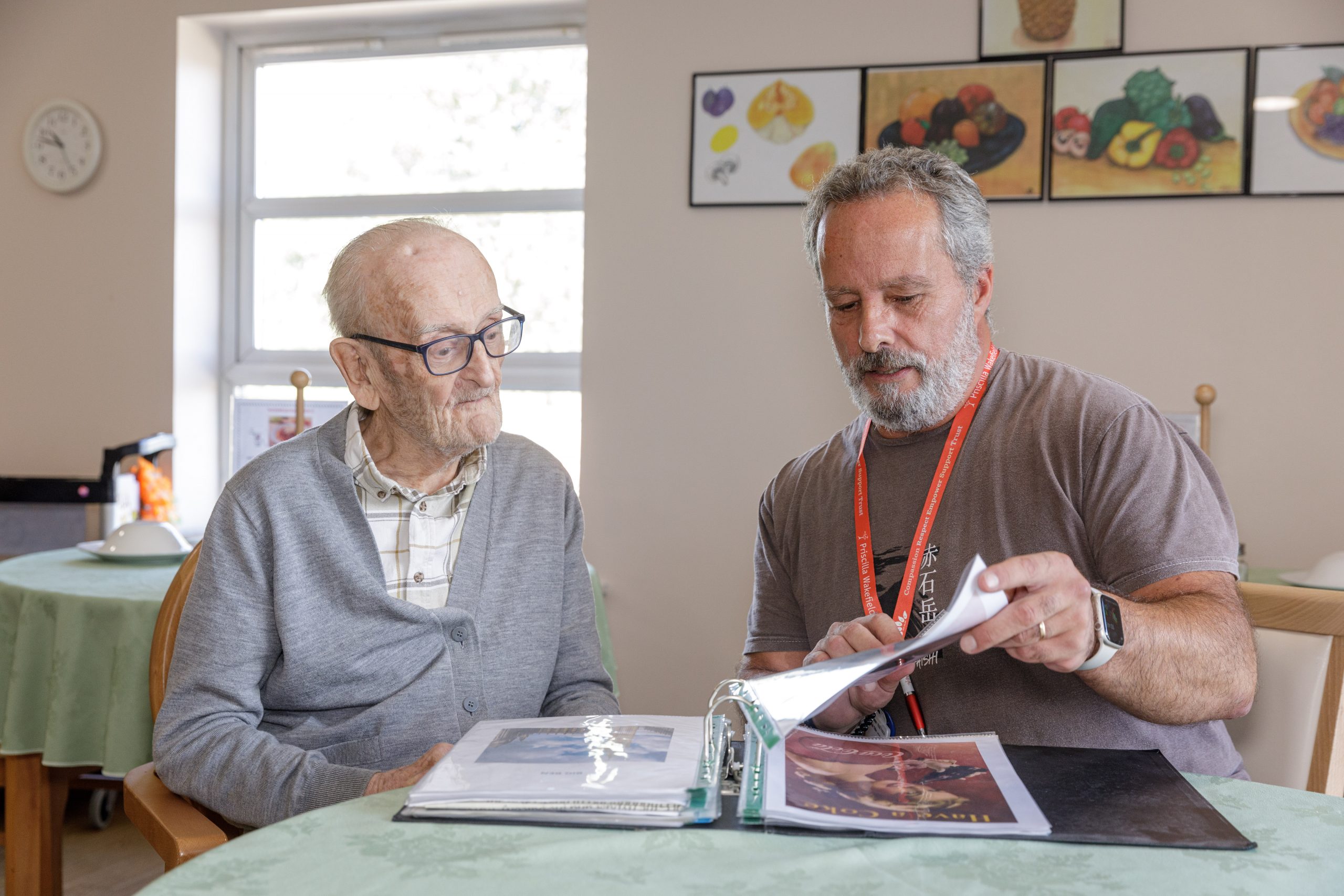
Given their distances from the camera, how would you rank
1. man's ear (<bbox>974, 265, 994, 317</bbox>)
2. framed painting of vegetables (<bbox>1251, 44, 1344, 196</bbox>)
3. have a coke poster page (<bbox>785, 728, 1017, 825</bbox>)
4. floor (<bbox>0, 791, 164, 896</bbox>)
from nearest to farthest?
1. have a coke poster page (<bbox>785, 728, 1017, 825</bbox>)
2. man's ear (<bbox>974, 265, 994, 317</bbox>)
3. floor (<bbox>0, 791, 164, 896</bbox>)
4. framed painting of vegetables (<bbox>1251, 44, 1344, 196</bbox>)

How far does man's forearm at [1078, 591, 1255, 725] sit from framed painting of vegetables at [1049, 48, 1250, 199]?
2.12m

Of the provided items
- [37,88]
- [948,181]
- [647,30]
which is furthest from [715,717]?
[37,88]

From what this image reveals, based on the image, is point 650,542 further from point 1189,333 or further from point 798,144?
point 1189,333

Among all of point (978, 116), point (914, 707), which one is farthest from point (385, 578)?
point (978, 116)

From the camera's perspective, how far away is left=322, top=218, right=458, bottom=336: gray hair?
144 cm

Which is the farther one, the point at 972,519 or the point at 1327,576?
the point at 1327,576

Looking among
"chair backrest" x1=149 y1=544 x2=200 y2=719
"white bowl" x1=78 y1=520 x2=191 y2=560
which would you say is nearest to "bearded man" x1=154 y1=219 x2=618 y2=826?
"chair backrest" x1=149 y1=544 x2=200 y2=719

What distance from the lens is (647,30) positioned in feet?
11.1

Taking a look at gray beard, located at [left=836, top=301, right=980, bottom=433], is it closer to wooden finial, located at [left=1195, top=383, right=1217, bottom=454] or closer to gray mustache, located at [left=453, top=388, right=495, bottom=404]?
gray mustache, located at [left=453, top=388, right=495, bottom=404]

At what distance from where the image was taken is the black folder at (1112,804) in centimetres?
83

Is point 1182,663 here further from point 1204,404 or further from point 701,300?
point 701,300

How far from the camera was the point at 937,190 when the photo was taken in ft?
4.80

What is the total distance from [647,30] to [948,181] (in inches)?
85.6

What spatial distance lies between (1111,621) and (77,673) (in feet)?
6.05
